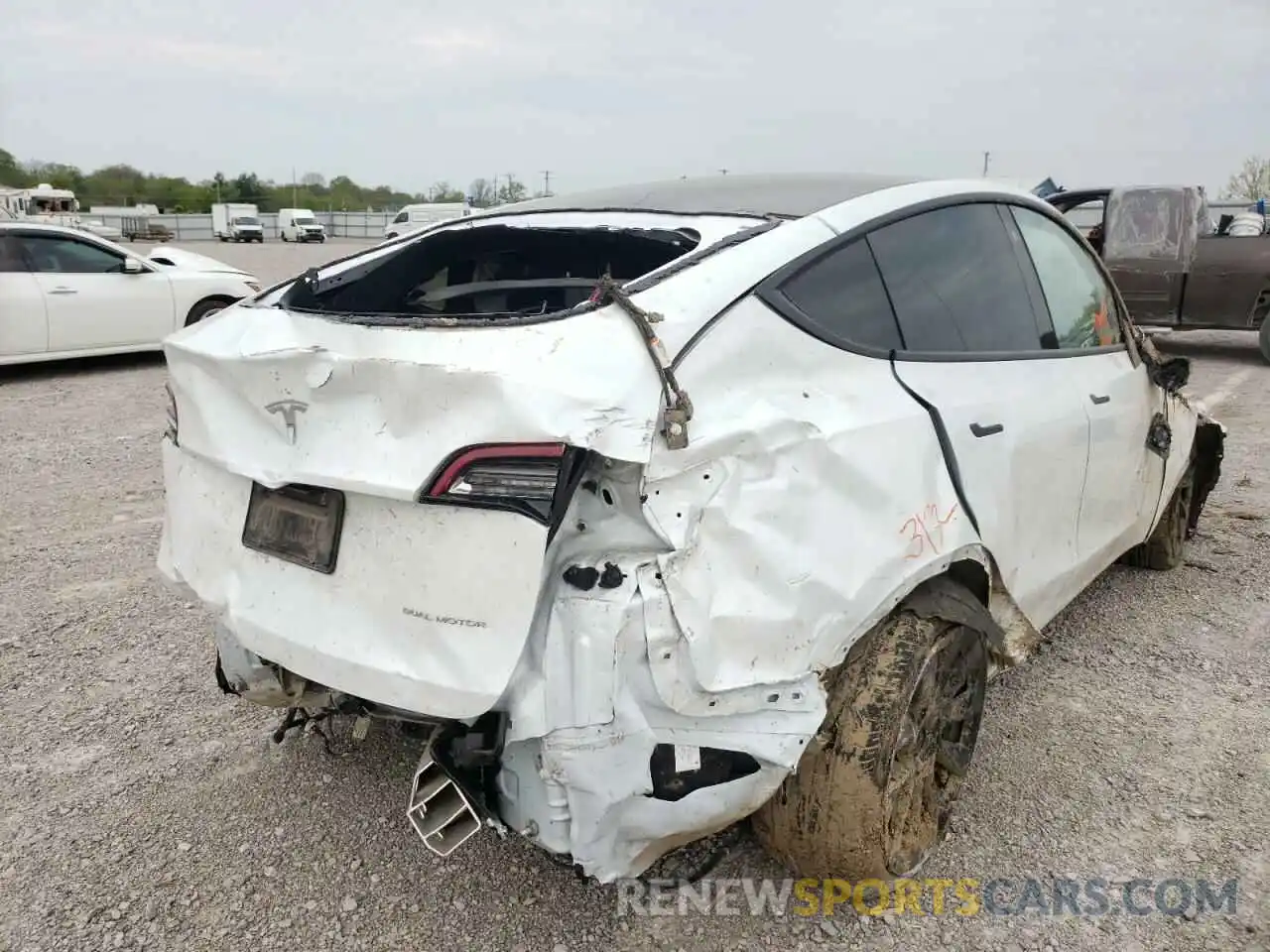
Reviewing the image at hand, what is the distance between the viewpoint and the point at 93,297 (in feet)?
29.7

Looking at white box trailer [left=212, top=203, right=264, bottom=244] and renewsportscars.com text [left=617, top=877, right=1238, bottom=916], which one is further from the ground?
white box trailer [left=212, top=203, right=264, bottom=244]

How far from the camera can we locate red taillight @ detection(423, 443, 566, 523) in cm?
171

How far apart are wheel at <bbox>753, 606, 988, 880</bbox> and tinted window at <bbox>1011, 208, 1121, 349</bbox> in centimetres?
136

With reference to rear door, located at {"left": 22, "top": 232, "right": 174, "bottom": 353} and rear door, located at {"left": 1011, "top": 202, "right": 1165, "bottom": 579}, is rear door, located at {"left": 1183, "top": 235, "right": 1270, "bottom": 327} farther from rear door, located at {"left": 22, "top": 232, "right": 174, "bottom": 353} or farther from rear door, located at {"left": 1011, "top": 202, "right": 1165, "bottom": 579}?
rear door, located at {"left": 22, "top": 232, "right": 174, "bottom": 353}

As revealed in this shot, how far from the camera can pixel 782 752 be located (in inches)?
73.2

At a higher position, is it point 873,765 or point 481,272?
point 481,272

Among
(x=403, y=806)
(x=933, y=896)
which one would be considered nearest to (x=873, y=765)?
(x=933, y=896)

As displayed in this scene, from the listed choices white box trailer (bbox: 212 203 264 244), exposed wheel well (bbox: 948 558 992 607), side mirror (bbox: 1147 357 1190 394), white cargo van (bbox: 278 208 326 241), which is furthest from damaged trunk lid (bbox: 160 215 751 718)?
white cargo van (bbox: 278 208 326 241)

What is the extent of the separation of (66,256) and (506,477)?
914 cm

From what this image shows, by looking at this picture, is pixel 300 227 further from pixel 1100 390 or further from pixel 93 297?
pixel 1100 390

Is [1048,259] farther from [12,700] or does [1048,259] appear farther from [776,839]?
[12,700]

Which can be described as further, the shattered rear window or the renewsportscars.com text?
the shattered rear window

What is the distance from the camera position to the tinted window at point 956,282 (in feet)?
8.19

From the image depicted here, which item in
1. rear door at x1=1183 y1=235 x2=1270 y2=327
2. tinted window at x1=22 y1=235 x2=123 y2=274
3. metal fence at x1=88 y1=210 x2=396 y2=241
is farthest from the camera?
metal fence at x1=88 y1=210 x2=396 y2=241
